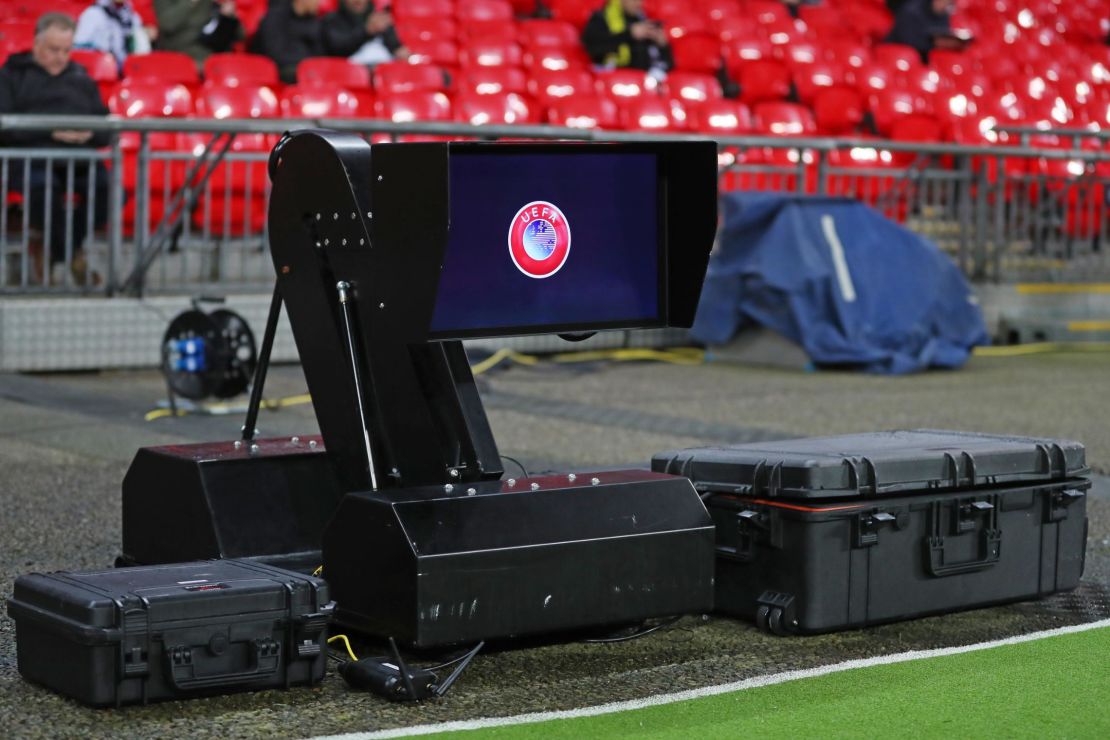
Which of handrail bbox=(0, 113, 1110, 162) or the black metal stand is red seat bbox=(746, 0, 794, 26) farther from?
the black metal stand

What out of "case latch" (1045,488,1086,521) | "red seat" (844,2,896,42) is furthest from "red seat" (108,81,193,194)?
"red seat" (844,2,896,42)

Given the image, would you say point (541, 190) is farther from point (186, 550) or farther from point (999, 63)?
point (999, 63)

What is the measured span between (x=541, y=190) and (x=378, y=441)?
89 centimetres

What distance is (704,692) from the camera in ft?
15.3

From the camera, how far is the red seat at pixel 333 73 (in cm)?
1580

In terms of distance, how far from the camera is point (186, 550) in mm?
5395

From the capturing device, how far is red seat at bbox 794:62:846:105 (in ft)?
64.5

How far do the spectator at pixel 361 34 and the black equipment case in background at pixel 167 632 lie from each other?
40.2 feet

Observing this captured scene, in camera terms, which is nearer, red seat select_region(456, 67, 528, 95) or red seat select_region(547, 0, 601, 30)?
red seat select_region(456, 67, 528, 95)

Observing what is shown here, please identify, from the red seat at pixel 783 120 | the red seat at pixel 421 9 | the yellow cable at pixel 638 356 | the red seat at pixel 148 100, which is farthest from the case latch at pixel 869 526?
the red seat at pixel 421 9

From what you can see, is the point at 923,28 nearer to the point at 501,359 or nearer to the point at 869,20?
the point at 869,20

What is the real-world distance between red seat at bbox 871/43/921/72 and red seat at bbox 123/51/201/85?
380 inches

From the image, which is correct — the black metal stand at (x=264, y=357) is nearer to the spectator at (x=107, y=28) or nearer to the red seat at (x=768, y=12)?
the spectator at (x=107, y=28)

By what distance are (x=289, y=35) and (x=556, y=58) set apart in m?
3.13
